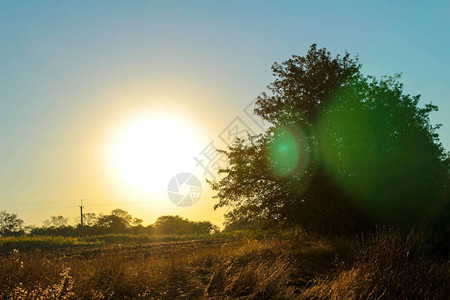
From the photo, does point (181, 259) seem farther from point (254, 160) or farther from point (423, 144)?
point (423, 144)

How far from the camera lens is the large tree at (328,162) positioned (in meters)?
16.6

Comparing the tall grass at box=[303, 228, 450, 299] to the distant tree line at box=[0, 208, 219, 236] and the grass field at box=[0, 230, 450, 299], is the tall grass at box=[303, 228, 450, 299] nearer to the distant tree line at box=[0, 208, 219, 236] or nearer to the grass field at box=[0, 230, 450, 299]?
the grass field at box=[0, 230, 450, 299]

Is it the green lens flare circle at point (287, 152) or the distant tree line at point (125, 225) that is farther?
the distant tree line at point (125, 225)

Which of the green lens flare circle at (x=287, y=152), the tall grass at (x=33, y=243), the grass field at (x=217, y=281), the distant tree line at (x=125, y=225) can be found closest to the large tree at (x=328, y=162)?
the green lens flare circle at (x=287, y=152)

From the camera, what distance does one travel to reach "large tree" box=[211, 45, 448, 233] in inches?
655

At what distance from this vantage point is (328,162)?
16.9m

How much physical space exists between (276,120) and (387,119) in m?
6.33

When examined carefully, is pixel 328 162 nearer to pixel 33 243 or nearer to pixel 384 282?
pixel 384 282

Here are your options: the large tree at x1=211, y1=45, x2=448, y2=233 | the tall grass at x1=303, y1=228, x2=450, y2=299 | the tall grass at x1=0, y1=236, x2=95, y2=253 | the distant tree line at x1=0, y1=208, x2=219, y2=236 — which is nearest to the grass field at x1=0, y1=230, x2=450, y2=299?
the tall grass at x1=303, y1=228, x2=450, y2=299

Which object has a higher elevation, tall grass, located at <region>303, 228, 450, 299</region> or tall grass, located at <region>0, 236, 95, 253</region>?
tall grass, located at <region>0, 236, 95, 253</region>

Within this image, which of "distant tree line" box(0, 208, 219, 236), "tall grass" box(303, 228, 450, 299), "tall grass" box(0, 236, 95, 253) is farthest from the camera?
"distant tree line" box(0, 208, 219, 236)

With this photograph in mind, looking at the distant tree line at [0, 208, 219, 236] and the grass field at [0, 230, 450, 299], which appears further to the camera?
the distant tree line at [0, 208, 219, 236]

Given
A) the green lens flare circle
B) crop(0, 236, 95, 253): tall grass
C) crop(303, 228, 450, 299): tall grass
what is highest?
the green lens flare circle

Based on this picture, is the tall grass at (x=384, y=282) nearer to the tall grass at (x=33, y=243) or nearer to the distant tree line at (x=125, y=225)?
the tall grass at (x=33, y=243)
